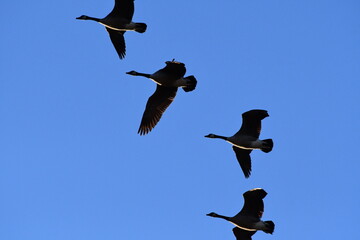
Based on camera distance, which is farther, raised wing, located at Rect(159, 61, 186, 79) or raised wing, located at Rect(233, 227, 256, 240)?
raised wing, located at Rect(233, 227, 256, 240)

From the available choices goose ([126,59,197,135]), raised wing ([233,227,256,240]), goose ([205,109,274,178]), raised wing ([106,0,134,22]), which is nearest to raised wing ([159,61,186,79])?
goose ([126,59,197,135])

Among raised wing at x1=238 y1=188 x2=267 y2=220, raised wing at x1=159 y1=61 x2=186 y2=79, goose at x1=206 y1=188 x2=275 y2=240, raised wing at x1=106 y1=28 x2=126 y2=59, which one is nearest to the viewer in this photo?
raised wing at x1=238 y1=188 x2=267 y2=220

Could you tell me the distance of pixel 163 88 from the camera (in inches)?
961

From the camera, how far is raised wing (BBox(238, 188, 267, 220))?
2139 cm

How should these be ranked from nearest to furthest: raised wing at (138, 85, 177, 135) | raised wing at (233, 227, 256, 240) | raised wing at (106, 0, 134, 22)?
raised wing at (233, 227, 256, 240) → raised wing at (106, 0, 134, 22) → raised wing at (138, 85, 177, 135)

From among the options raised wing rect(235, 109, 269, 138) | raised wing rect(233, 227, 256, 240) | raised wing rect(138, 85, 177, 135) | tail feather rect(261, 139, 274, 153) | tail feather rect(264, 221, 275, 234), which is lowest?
tail feather rect(264, 221, 275, 234)

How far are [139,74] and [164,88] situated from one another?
3.59ft

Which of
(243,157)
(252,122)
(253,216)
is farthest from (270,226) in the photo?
(252,122)

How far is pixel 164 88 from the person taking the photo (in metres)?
24.4

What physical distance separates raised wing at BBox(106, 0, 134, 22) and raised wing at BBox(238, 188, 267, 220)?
7559 mm

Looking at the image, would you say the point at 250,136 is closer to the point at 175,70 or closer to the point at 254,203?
the point at 254,203

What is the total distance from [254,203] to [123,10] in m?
8.15

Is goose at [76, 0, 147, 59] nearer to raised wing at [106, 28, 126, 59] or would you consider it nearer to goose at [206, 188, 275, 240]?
raised wing at [106, 28, 126, 59]

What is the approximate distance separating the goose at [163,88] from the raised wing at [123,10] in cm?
223
